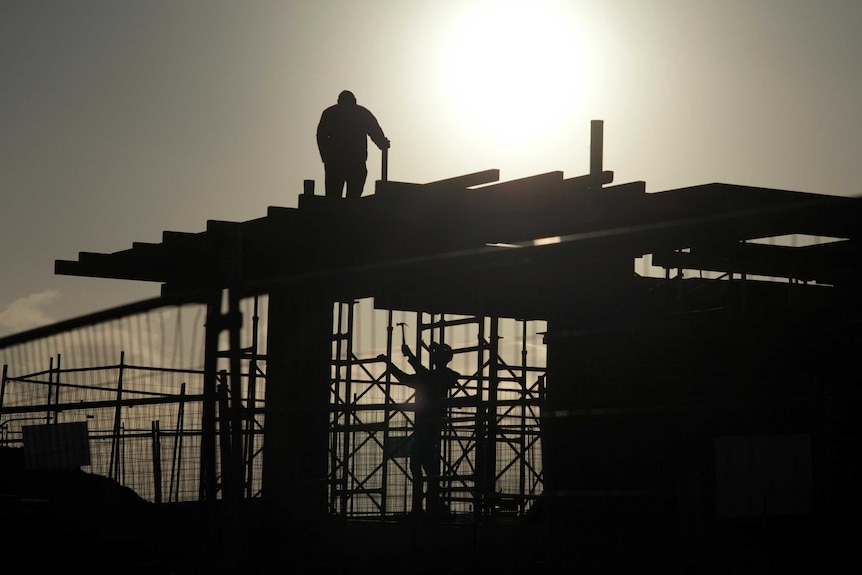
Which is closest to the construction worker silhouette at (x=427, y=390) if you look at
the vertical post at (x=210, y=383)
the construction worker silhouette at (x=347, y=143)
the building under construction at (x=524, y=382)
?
the building under construction at (x=524, y=382)

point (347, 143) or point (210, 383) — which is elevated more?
point (347, 143)

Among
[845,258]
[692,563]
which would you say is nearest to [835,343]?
[692,563]

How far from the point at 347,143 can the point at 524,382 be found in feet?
16.8

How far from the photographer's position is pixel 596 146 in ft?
40.6

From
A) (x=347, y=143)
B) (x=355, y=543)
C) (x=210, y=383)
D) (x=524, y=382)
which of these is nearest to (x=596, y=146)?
(x=524, y=382)

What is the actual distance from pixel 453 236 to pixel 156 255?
4.42 m

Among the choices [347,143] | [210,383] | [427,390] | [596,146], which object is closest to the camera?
[210,383]

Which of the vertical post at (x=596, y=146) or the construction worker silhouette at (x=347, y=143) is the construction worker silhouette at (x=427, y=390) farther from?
the construction worker silhouette at (x=347, y=143)

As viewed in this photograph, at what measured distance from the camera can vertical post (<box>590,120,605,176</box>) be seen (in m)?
12.1

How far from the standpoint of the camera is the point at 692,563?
6.20 m

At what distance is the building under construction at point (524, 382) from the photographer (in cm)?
612

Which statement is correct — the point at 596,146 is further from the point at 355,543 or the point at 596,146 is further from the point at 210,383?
the point at 210,383

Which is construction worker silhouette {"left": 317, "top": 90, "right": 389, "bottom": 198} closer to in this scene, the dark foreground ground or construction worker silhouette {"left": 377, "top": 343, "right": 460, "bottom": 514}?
construction worker silhouette {"left": 377, "top": 343, "right": 460, "bottom": 514}

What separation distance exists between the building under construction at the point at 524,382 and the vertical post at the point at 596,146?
1.2 inches
